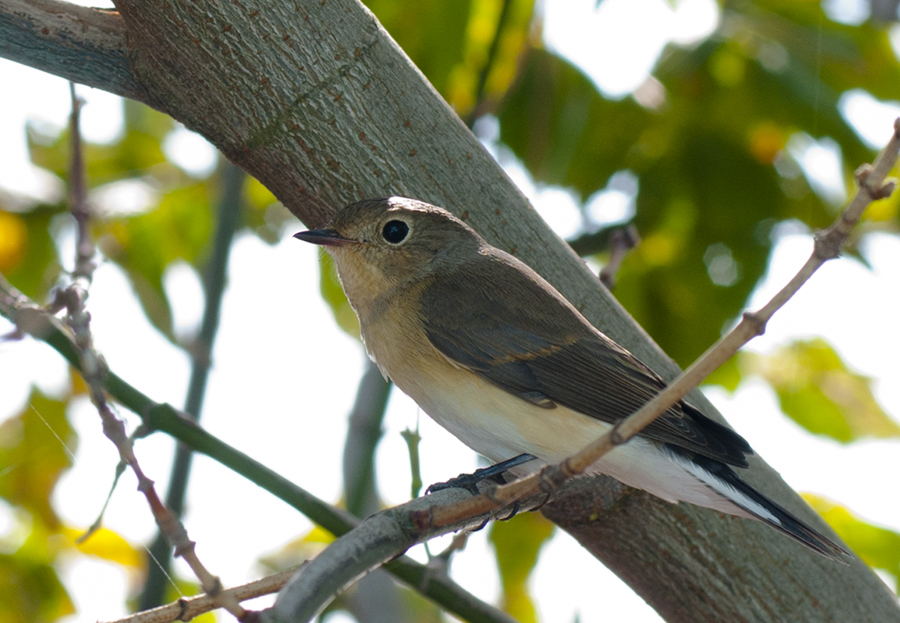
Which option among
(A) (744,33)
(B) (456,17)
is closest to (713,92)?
(A) (744,33)

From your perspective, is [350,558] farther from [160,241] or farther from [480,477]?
[160,241]

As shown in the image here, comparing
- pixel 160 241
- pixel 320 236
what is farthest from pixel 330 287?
pixel 320 236

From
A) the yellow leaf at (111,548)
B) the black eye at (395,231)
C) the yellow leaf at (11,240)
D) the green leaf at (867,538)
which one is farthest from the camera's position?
the yellow leaf at (111,548)

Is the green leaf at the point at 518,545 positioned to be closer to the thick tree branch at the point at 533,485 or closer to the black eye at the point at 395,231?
the black eye at the point at 395,231

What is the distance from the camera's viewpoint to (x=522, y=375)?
272 cm

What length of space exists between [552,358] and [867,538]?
1764mm

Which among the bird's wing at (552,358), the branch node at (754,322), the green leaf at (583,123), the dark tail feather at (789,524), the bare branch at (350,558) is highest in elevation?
the green leaf at (583,123)

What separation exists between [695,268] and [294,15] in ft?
6.69

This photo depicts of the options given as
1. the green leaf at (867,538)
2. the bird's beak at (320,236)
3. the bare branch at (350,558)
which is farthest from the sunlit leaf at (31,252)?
the green leaf at (867,538)

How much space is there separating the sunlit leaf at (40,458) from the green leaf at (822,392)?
333 cm

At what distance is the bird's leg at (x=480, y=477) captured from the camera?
8.31 ft

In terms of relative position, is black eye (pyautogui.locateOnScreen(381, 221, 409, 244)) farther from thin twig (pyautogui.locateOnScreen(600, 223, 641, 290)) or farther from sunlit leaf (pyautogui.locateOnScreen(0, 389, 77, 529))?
sunlit leaf (pyautogui.locateOnScreen(0, 389, 77, 529))

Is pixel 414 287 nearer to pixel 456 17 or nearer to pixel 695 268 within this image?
pixel 456 17

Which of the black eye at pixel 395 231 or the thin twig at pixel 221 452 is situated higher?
the black eye at pixel 395 231
